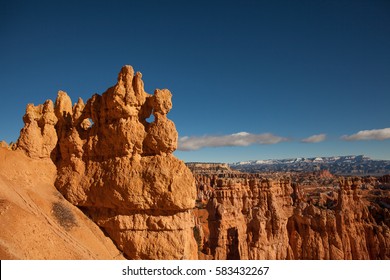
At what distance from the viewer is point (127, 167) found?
64.7 ft

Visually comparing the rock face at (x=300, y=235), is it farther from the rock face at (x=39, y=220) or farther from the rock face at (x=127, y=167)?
the rock face at (x=39, y=220)

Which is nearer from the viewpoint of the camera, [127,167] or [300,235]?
[127,167]

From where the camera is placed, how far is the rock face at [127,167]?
1903cm

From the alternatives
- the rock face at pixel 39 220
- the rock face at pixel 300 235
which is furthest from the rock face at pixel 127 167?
the rock face at pixel 300 235

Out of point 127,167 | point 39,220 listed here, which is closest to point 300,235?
point 127,167

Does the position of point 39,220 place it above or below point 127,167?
below

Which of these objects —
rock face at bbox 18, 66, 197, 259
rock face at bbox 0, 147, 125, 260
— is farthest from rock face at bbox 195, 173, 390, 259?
rock face at bbox 0, 147, 125, 260

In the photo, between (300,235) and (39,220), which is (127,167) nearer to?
(39,220)

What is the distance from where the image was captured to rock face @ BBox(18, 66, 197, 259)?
19.0 metres

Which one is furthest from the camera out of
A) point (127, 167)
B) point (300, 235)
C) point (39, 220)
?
point (300, 235)

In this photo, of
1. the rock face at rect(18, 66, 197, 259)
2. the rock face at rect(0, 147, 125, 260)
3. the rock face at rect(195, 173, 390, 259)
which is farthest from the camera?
the rock face at rect(195, 173, 390, 259)

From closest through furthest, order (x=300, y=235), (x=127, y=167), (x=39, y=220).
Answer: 1. (x=39, y=220)
2. (x=127, y=167)
3. (x=300, y=235)

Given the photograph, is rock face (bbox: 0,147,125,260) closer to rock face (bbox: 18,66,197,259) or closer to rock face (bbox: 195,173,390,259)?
rock face (bbox: 18,66,197,259)

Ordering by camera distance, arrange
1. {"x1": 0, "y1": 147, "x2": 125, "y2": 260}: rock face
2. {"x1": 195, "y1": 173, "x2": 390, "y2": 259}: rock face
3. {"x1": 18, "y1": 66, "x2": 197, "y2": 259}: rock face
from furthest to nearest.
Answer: {"x1": 195, "y1": 173, "x2": 390, "y2": 259}: rock face, {"x1": 18, "y1": 66, "x2": 197, "y2": 259}: rock face, {"x1": 0, "y1": 147, "x2": 125, "y2": 260}: rock face
